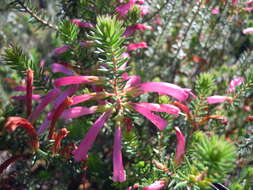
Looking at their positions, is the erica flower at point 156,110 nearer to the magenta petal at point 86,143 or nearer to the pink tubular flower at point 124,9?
the magenta petal at point 86,143

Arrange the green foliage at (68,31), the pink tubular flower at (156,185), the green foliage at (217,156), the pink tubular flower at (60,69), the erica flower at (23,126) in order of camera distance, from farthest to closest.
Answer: the pink tubular flower at (60,69) < the green foliage at (68,31) < the pink tubular flower at (156,185) < the erica flower at (23,126) < the green foliage at (217,156)

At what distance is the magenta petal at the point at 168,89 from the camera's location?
1.14 meters

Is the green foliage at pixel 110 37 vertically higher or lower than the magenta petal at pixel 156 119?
higher

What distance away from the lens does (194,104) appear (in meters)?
1.53

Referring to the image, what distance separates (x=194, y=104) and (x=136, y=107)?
49 centimetres

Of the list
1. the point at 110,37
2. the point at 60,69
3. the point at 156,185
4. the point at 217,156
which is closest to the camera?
the point at 217,156

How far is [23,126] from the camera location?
1069mm

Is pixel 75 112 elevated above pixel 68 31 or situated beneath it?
situated beneath

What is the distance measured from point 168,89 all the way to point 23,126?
59 cm

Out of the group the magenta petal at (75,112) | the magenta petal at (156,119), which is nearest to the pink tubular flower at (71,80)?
the magenta petal at (75,112)

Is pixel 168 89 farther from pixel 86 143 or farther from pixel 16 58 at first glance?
pixel 16 58

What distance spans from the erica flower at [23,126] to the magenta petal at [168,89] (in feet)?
1.57

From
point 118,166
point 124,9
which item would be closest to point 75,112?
point 118,166

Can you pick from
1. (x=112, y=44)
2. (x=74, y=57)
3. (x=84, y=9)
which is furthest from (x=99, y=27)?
(x=84, y=9)
